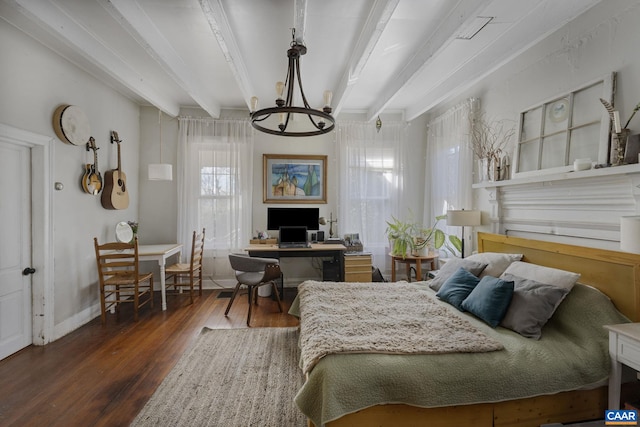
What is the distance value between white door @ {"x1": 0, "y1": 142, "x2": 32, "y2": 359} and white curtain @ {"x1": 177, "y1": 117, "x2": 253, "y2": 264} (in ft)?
6.26

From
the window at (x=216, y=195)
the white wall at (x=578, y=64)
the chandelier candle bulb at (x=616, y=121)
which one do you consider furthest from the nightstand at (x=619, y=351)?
the window at (x=216, y=195)

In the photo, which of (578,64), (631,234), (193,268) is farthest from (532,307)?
(193,268)

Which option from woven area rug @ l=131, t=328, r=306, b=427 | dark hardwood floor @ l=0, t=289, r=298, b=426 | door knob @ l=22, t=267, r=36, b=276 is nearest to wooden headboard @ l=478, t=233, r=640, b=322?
woven area rug @ l=131, t=328, r=306, b=427

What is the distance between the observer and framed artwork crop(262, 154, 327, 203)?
454 cm

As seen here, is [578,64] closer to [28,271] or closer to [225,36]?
[225,36]

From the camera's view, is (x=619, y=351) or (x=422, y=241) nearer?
(x=619, y=351)

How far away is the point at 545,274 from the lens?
2037mm

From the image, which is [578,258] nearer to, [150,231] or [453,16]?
[453,16]

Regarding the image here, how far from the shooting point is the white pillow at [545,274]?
190cm

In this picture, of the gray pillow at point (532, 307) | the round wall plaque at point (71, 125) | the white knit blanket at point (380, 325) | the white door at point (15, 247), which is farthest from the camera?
the round wall plaque at point (71, 125)

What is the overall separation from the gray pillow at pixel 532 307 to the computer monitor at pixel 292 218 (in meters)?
2.90

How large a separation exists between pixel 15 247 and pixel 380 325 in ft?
10.5

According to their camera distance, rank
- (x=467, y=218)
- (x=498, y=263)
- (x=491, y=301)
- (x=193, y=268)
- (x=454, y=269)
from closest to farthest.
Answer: (x=491, y=301) → (x=498, y=263) → (x=454, y=269) → (x=467, y=218) → (x=193, y=268)

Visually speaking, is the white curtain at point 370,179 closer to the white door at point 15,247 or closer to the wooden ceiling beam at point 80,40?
the wooden ceiling beam at point 80,40
